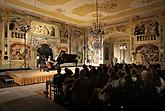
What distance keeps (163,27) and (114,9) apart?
13.1 ft

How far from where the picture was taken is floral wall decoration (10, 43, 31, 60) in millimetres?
10539

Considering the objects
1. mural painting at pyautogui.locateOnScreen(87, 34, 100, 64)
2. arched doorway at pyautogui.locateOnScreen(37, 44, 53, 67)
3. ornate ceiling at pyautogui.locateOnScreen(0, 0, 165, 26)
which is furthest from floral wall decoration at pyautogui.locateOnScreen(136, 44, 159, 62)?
arched doorway at pyautogui.locateOnScreen(37, 44, 53, 67)

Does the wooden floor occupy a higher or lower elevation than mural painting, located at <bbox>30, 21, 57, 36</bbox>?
lower

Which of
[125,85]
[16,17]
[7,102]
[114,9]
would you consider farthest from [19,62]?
[125,85]

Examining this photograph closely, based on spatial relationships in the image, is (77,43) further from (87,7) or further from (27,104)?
(27,104)

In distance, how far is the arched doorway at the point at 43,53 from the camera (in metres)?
12.2

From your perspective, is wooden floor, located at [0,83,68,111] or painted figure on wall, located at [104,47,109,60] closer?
wooden floor, located at [0,83,68,111]

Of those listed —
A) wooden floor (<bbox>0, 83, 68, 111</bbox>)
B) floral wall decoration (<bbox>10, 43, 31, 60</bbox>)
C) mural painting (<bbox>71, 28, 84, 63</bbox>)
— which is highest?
mural painting (<bbox>71, 28, 84, 63</bbox>)

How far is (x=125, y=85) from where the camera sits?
341 centimetres

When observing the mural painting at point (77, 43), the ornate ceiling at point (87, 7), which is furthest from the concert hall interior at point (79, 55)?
the mural painting at point (77, 43)

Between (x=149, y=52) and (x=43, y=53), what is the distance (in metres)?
8.86

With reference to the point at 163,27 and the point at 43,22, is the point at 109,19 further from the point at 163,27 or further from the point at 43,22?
the point at 43,22

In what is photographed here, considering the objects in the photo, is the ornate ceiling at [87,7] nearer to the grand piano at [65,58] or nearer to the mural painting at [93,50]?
the grand piano at [65,58]

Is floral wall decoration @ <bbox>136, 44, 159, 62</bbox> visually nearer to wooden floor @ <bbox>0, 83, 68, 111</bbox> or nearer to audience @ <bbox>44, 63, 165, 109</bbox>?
audience @ <bbox>44, 63, 165, 109</bbox>
